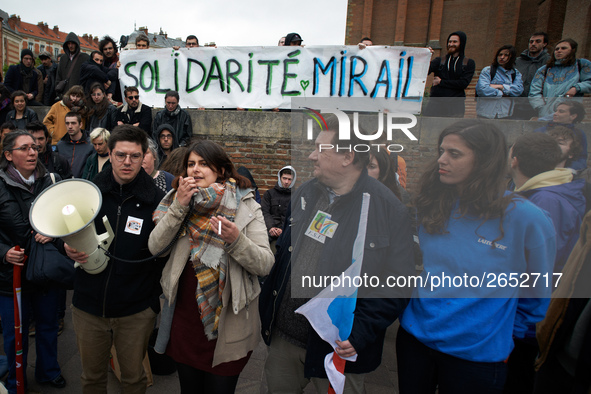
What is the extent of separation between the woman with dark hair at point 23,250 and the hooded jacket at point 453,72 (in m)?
5.19

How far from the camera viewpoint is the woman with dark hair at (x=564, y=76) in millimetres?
4426

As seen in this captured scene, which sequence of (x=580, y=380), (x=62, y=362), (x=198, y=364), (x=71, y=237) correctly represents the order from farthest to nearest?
(x=62, y=362), (x=198, y=364), (x=71, y=237), (x=580, y=380)

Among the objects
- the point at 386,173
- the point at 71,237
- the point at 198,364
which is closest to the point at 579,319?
the point at 386,173

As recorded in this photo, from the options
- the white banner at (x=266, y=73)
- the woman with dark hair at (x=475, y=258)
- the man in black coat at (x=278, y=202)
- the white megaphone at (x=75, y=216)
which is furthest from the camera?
the white banner at (x=266, y=73)

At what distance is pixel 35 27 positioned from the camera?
204 ft

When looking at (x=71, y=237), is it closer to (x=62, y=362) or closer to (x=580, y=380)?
(x=62, y=362)

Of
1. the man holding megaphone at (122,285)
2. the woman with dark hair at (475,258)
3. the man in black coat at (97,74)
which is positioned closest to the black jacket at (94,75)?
the man in black coat at (97,74)

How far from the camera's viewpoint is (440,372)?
5.49 feet

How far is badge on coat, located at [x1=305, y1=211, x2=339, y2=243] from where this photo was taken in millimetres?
1709

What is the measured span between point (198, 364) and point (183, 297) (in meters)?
0.38

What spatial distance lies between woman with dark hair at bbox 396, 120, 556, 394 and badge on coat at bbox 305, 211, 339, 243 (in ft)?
1.38

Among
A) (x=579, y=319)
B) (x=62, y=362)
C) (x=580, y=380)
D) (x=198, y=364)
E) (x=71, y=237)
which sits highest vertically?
(x=71, y=237)

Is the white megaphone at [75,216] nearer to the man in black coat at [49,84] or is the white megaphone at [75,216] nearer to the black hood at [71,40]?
the black hood at [71,40]

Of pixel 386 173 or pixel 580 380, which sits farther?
pixel 386 173
